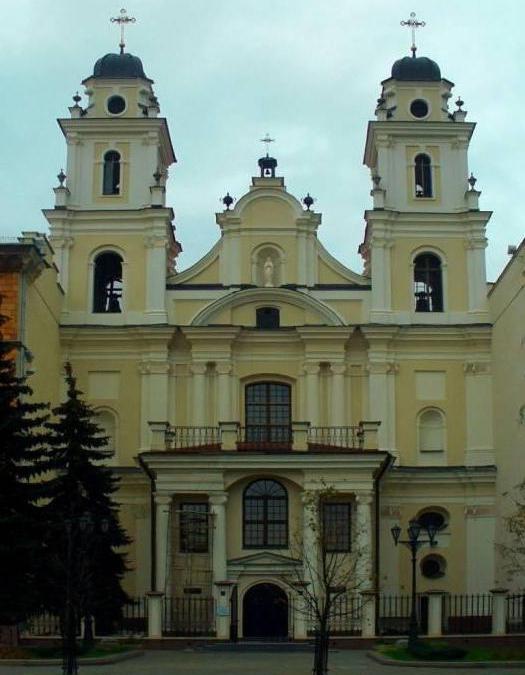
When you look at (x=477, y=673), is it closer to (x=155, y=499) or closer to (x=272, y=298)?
(x=155, y=499)

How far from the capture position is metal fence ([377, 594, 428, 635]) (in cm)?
4056

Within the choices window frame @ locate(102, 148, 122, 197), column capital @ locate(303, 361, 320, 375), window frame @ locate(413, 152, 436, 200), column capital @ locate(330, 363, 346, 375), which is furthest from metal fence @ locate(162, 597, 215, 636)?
window frame @ locate(413, 152, 436, 200)

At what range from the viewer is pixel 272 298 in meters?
46.4

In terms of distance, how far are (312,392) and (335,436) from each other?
6.24 feet

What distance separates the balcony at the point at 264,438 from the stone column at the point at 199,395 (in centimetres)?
64

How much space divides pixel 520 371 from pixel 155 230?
14.5 meters

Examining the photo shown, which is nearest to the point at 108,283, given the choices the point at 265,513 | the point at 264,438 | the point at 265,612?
the point at 264,438

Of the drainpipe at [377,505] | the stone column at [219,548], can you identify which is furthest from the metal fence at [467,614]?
the stone column at [219,548]

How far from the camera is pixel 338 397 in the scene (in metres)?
45.8

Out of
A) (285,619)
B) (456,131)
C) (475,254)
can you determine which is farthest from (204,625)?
(456,131)

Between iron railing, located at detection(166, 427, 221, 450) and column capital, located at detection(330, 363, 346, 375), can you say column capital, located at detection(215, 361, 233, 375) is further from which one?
column capital, located at detection(330, 363, 346, 375)

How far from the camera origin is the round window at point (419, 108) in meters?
48.9

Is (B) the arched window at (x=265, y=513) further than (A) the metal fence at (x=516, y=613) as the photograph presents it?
Yes

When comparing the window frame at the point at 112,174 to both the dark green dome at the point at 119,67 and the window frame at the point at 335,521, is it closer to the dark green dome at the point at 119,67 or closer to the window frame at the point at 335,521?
the dark green dome at the point at 119,67
